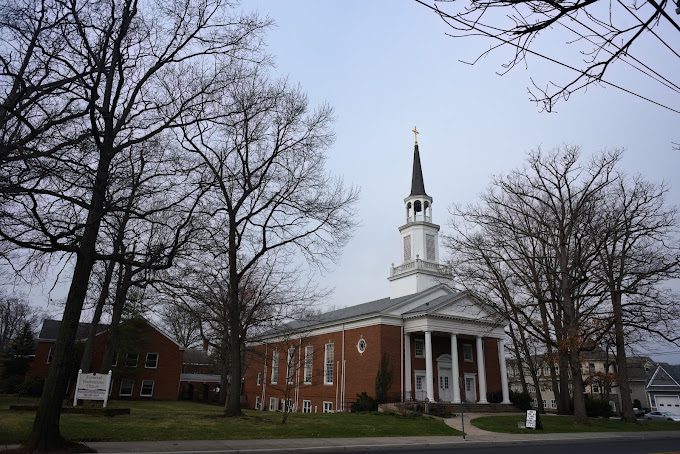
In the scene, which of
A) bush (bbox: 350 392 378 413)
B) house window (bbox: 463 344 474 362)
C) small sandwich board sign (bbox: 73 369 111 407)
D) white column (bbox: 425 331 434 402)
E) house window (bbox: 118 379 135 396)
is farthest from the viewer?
house window (bbox: 118 379 135 396)

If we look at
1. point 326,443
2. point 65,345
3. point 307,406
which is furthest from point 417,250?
point 65,345

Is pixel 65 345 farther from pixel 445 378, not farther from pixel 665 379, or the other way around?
pixel 665 379

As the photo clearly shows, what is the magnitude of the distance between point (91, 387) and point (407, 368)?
2160 cm

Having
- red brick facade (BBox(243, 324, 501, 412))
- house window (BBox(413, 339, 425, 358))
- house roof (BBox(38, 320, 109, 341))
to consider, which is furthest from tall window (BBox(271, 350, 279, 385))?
house window (BBox(413, 339, 425, 358))

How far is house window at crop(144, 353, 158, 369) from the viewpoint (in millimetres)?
43194

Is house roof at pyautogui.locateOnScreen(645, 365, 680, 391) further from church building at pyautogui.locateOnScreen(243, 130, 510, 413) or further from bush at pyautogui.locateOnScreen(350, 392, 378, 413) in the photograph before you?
bush at pyautogui.locateOnScreen(350, 392, 378, 413)

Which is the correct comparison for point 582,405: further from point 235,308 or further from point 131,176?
point 131,176

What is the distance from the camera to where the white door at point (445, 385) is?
113 feet

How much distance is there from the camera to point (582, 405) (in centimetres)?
2455

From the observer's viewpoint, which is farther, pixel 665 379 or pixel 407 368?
pixel 665 379

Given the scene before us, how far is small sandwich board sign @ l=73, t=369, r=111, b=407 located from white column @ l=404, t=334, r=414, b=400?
20655mm

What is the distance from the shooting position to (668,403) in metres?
59.5

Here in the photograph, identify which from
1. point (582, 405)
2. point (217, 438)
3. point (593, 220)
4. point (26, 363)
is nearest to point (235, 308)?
point (217, 438)

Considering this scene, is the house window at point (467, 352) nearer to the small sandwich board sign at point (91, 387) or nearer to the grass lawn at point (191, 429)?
the grass lawn at point (191, 429)
